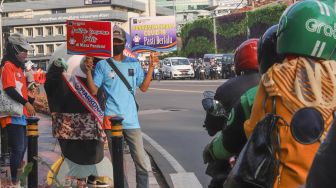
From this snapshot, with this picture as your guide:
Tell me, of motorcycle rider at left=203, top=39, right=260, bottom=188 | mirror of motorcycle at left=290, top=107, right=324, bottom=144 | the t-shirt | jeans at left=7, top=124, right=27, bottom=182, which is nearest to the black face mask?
the t-shirt

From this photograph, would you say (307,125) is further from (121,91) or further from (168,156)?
(168,156)

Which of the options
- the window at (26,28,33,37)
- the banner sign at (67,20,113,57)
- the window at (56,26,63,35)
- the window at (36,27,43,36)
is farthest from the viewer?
the window at (26,28,33,37)

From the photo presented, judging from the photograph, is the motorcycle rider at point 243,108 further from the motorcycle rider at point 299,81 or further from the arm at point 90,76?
the arm at point 90,76

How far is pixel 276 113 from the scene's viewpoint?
250cm

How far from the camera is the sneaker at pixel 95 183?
21.0ft

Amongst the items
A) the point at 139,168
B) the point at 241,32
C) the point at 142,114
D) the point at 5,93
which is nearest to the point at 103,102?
the point at 139,168

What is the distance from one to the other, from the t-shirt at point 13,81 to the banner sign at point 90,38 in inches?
35.8

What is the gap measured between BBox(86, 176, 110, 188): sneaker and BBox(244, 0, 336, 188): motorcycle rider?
3.97 m

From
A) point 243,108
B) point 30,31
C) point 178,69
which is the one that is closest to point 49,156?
point 243,108

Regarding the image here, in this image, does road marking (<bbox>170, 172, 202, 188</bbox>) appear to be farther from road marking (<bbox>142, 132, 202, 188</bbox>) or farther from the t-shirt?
the t-shirt

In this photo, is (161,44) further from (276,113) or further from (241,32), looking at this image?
(241,32)

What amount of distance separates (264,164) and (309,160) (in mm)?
173

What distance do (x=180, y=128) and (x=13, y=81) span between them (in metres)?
7.91

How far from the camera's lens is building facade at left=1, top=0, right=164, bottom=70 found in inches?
3688
